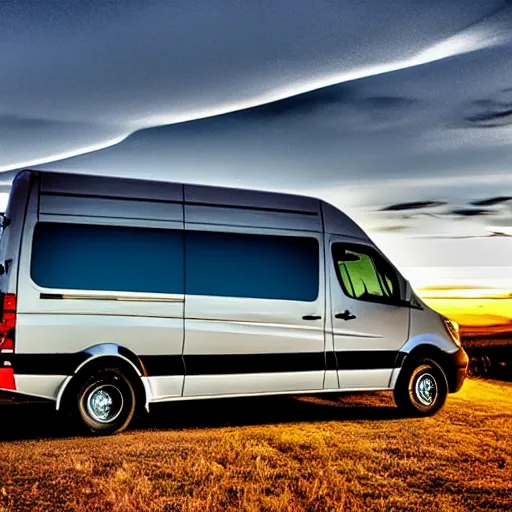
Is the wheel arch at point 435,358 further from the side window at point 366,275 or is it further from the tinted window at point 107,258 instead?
the tinted window at point 107,258

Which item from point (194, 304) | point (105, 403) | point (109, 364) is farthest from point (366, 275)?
point (105, 403)

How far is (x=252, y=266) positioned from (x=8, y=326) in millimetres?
2661

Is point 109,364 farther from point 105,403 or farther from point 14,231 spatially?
point 14,231

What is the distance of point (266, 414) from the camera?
11.2 m

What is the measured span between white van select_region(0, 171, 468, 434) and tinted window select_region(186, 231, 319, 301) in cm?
1

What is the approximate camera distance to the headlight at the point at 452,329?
11.3 m

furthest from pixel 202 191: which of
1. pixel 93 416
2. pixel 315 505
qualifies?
pixel 315 505

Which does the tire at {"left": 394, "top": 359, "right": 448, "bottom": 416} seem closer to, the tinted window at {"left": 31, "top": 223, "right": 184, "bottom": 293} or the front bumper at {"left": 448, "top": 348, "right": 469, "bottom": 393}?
the front bumper at {"left": 448, "top": 348, "right": 469, "bottom": 393}

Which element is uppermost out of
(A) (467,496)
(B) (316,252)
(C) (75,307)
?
(B) (316,252)

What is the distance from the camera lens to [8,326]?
8953 millimetres

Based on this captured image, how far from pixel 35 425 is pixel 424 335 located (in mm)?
4487

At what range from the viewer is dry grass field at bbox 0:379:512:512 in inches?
249

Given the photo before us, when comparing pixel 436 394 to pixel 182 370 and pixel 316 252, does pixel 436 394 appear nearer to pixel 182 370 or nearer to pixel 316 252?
pixel 316 252

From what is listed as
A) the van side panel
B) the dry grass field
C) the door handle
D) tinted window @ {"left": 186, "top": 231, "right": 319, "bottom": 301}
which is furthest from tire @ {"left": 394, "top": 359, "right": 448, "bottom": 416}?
the van side panel
